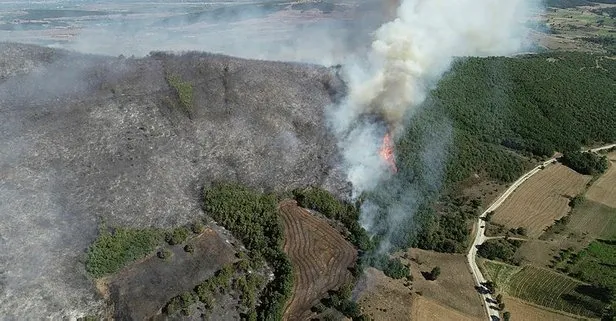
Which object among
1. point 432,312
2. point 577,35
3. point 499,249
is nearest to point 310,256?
point 432,312

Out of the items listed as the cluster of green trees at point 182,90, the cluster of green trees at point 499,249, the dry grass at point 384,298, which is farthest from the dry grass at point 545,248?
the cluster of green trees at point 182,90

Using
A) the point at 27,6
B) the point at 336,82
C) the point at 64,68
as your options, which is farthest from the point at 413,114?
the point at 27,6

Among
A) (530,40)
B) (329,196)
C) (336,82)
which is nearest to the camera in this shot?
(329,196)

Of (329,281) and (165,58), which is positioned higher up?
(165,58)

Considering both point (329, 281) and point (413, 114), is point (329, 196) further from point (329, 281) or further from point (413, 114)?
point (413, 114)

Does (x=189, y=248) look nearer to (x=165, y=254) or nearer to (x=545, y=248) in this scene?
(x=165, y=254)
